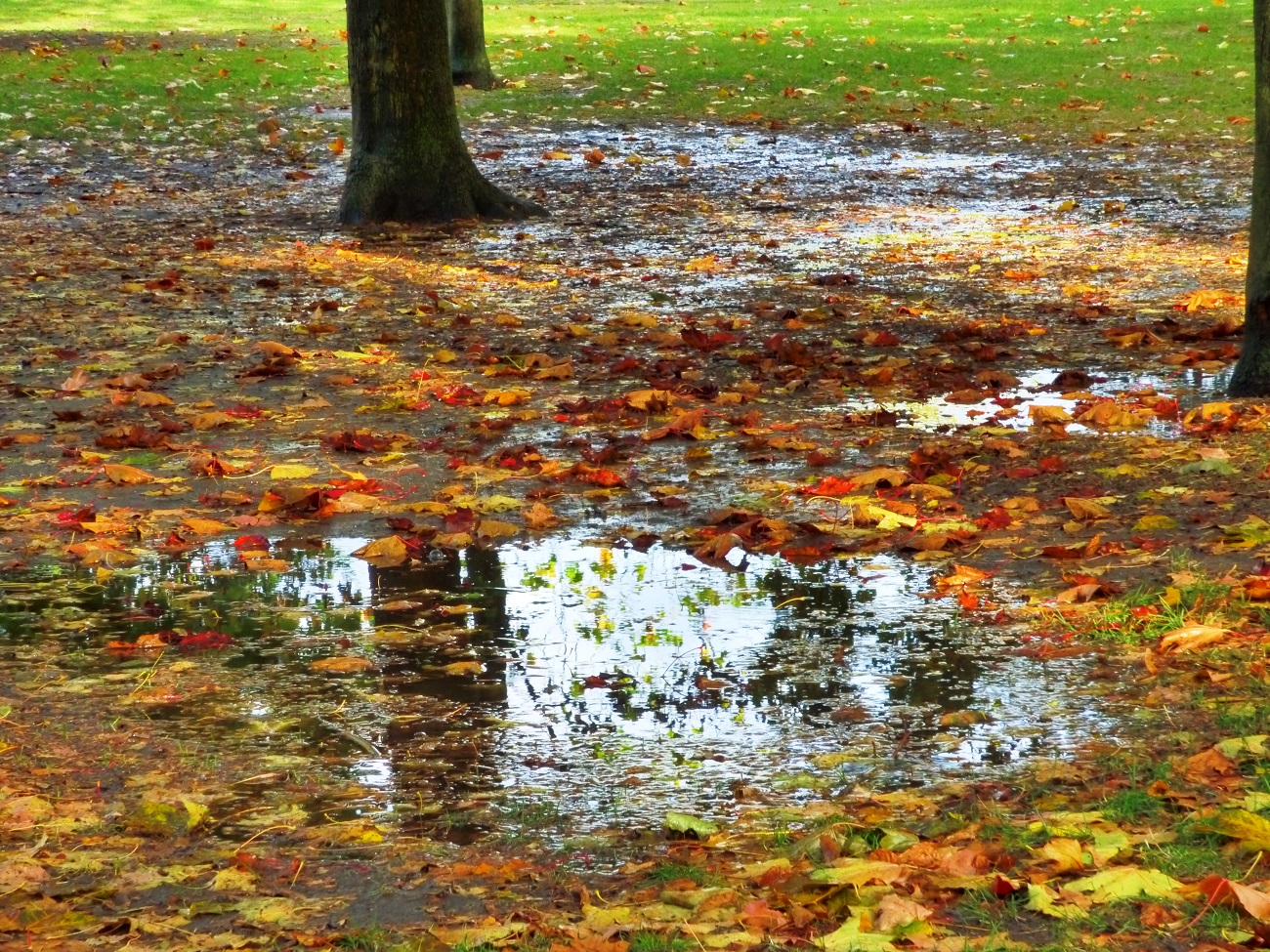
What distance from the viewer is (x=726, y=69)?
21.1m

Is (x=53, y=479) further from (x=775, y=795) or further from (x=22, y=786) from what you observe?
(x=775, y=795)

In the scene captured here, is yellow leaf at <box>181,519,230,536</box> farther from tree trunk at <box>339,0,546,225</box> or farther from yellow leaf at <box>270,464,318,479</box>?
tree trunk at <box>339,0,546,225</box>

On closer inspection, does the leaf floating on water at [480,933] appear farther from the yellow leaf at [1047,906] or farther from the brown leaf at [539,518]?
the brown leaf at [539,518]

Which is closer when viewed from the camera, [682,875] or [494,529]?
[682,875]

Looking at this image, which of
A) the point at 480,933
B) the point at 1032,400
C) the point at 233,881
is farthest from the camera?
the point at 1032,400

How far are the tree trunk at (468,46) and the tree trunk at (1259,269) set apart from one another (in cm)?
1436

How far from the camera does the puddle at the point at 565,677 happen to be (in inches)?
149

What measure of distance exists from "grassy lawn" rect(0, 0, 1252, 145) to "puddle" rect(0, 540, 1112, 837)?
12491 mm

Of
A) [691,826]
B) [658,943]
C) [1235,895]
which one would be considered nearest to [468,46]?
[691,826]

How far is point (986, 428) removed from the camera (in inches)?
260

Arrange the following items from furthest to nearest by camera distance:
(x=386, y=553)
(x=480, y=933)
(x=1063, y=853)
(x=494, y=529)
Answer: (x=494, y=529), (x=386, y=553), (x=1063, y=853), (x=480, y=933)

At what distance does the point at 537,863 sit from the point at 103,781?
112 centimetres

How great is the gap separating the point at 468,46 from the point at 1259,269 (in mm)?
14964

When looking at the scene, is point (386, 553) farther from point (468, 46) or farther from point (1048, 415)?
point (468, 46)
